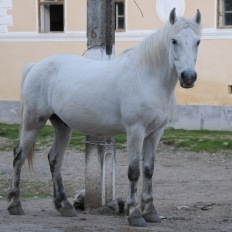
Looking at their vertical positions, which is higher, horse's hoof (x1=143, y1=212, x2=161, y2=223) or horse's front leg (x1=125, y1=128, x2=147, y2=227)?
horse's front leg (x1=125, y1=128, x2=147, y2=227)

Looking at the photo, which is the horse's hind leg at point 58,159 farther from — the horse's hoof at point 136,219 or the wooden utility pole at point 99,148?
the horse's hoof at point 136,219

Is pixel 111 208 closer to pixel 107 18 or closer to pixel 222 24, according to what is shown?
pixel 107 18

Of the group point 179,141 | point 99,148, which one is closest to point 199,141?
point 179,141

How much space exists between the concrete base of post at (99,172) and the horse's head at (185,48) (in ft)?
5.74

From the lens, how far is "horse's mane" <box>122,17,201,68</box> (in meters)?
7.29

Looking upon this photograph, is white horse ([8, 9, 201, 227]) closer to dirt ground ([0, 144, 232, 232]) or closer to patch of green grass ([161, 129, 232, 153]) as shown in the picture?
dirt ground ([0, 144, 232, 232])

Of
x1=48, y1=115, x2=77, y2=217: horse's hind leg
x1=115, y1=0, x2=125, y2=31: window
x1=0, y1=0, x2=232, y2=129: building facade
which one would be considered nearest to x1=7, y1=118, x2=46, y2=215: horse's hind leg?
x1=48, y1=115, x2=77, y2=217: horse's hind leg

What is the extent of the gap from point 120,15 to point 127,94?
38.2 feet

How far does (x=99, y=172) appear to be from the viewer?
871 centimetres

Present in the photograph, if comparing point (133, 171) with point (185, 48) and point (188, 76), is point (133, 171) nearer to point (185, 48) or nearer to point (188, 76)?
point (188, 76)

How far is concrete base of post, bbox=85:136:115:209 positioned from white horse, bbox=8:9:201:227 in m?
0.43

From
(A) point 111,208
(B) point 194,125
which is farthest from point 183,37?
(B) point 194,125

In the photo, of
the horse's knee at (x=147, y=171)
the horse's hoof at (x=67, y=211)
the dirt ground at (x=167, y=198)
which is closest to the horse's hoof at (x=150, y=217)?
the dirt ground at (x=167, y=198)

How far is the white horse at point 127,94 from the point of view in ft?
24.1
